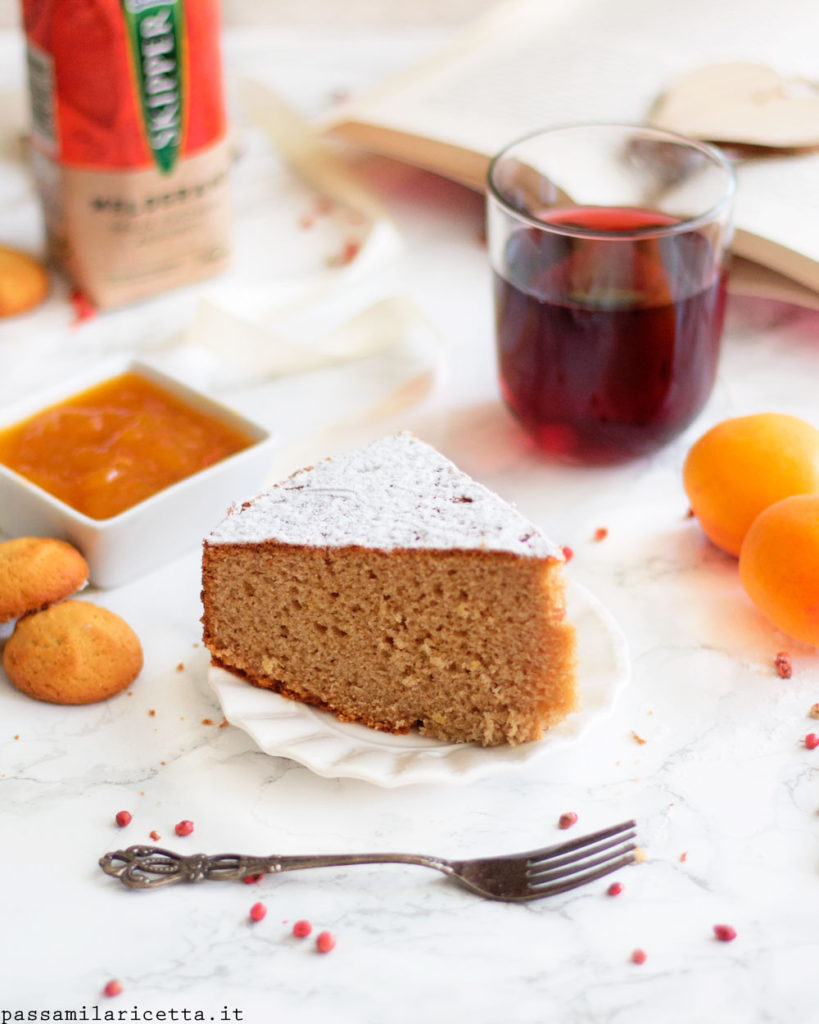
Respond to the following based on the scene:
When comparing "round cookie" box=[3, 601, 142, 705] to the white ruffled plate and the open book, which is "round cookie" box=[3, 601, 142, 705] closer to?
the white ruffled plate

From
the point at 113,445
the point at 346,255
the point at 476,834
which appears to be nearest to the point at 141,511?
the point at 113,445

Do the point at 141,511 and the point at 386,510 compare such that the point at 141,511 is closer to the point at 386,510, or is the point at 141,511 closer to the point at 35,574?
the point at 35,574

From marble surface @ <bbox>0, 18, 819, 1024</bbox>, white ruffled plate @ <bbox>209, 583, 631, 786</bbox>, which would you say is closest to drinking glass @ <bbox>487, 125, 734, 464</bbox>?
marble surface @ <bbox>0, 18, 819, 1024</bbox>

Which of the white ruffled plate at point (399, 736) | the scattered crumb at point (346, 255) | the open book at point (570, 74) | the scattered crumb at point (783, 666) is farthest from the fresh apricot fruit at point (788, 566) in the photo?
the scattered crumb at point (346, 255)

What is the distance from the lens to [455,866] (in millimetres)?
1332

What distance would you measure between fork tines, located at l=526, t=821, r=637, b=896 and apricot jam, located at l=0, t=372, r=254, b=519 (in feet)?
2.68

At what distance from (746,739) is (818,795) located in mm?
116

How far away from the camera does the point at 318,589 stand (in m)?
1.51

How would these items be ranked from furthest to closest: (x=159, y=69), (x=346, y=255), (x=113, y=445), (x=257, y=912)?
(x=346, y=255) < (x=159, y=69) < (x=113, y=445) < (x=257, y=912)

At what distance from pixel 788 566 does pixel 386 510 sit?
1.80ft

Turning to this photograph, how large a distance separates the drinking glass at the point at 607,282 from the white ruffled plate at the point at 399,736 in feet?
1.42

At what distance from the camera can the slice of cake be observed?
1.44 m

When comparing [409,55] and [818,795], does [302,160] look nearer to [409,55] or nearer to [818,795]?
[409,55]

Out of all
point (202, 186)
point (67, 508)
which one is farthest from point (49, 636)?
point (202, 186)
